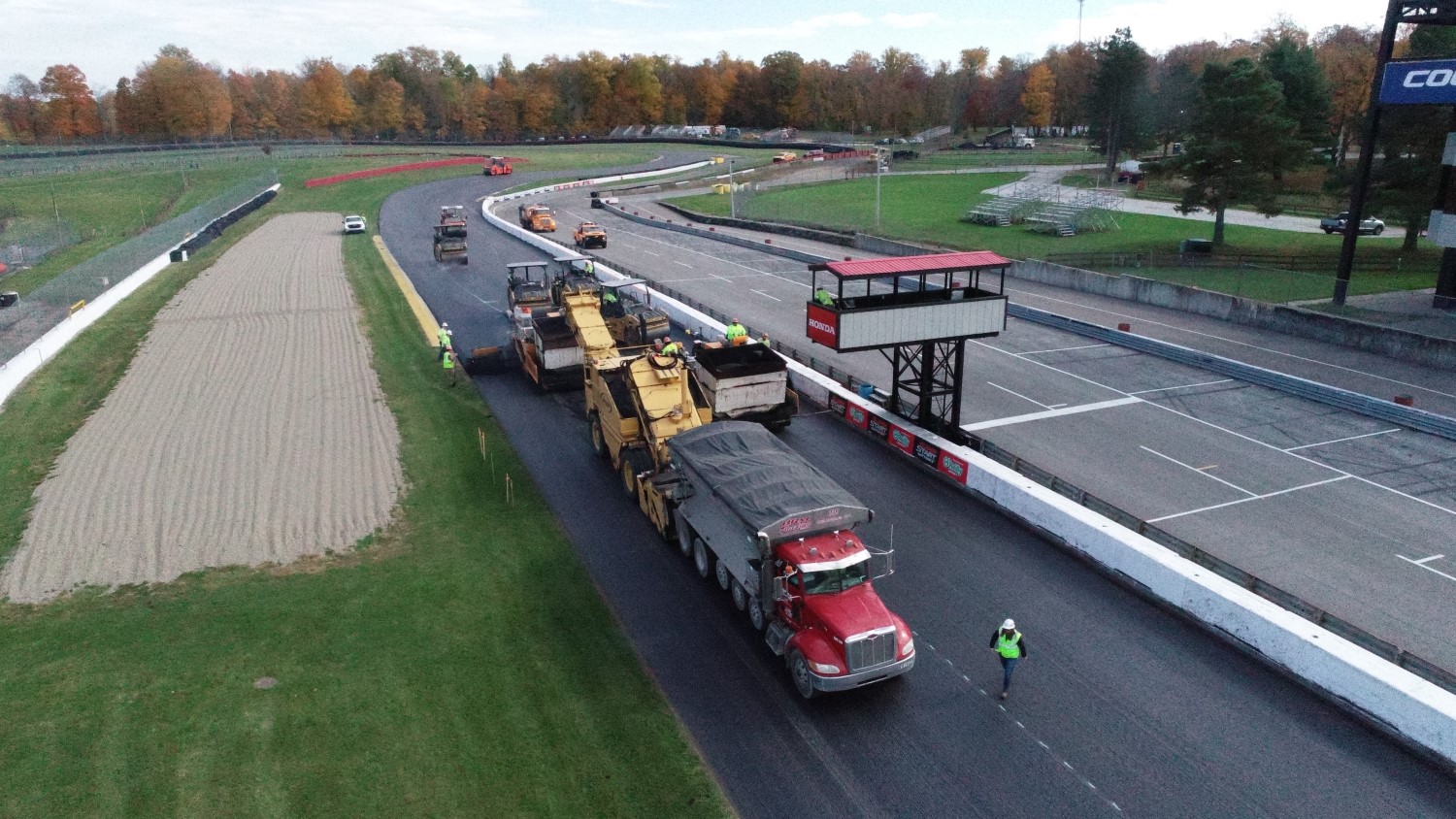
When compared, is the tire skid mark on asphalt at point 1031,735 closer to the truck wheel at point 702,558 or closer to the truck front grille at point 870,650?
the truck front grille at point 870,650

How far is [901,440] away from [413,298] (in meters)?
27.9

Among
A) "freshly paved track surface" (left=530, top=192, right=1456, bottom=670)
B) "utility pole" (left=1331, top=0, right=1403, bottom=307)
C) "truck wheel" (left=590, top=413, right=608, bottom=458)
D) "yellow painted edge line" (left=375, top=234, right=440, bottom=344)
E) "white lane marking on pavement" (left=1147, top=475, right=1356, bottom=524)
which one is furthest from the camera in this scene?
"yellow painted edge line" (left=375, top=234, right=440, bottom=344)

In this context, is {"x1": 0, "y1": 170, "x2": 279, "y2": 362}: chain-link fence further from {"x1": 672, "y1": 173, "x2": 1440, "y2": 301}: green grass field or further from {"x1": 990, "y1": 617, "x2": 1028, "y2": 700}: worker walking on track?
{"x1": 672, "y1": 173, "x2": 1440, "y2": 301}: green grass field

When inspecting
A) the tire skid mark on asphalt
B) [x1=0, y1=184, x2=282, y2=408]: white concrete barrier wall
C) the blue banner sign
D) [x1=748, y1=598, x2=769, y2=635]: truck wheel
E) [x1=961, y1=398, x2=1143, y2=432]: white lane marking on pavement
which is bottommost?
the tire skid mark on asphalt

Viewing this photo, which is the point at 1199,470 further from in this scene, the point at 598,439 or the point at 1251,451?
the point at 598,439

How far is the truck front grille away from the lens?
12.1 meters

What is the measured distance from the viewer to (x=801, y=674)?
Result: 12656mm

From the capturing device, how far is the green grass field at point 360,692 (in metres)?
11.0

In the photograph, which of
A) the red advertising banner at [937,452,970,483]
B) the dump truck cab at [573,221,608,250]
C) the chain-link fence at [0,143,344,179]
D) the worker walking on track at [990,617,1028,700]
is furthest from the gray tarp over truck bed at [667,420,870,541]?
the chain-link fence at [0,143,344,179]

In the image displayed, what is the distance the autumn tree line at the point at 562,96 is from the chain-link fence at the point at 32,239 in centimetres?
6352

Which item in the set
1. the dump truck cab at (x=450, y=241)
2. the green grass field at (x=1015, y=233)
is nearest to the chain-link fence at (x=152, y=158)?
the dump truck cab at (x=450, y=241)

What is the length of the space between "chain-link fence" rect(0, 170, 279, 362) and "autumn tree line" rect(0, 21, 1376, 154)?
83380 mm

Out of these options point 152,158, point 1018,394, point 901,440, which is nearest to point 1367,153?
point 1018,394

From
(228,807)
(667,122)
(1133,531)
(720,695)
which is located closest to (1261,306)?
(1133,531)
